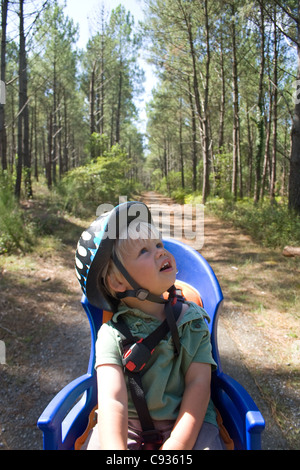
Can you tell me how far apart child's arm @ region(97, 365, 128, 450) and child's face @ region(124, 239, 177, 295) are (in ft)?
1.23

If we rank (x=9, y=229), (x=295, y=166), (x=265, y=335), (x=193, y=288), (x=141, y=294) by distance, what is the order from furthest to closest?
1. (x=295, y=166)
2. (x=9, y=229)
3. (x=265, y=335)
4. (x=193, y=288)
5. (x=141, y=294)

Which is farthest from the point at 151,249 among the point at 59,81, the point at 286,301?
the point at 59,81

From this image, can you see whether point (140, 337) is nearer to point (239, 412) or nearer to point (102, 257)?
point (102, 257)

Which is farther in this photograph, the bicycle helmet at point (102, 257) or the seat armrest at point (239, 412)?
the bicycle helmet at point (102, 257)

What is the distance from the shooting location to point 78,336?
144 inches

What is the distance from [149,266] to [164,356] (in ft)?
1.28

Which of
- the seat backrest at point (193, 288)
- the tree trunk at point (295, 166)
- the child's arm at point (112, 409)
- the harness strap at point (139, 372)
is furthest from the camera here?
the tree trunk at point (295, 166)

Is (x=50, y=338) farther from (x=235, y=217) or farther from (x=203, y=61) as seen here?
(x=203, y=61)

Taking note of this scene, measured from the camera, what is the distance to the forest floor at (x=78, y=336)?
250 centimetres

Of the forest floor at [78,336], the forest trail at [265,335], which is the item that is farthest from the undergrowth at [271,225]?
the forest floor at [78,336]

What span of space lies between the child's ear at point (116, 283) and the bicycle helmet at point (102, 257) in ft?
0.10

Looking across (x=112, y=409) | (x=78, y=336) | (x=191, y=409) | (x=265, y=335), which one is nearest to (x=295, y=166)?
(x=265, y=335)

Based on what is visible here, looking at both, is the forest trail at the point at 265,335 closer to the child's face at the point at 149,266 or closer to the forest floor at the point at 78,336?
the forest floor at the point at 78,336
